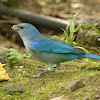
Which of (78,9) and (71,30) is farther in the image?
(78,9)

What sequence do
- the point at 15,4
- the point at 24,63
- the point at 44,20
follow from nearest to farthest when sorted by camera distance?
the point at 24,63, the point at 44,20, the point at 15,4

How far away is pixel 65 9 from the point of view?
1124 centimetres

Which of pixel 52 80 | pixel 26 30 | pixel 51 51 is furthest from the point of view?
pixel 26 30

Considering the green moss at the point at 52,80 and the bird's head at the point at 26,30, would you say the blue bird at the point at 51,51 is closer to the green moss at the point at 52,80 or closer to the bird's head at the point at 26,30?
the bird's head at the point at 26,30

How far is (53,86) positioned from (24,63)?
137 centimetres

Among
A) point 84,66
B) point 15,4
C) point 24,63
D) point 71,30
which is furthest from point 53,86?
point 15,4

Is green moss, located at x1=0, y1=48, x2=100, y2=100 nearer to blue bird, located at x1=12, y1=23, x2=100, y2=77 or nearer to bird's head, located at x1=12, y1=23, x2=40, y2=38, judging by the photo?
blue bird, located at x1=12, y1=23, x2=100, y2=77

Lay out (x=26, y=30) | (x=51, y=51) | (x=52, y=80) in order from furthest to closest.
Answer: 1. (x=26, y=30)
2. (x=51, y=51)
3. (x=52, y=80)

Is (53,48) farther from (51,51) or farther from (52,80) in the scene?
(52,80)

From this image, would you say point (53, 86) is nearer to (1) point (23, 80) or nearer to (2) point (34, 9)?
(1) point (23, 80)

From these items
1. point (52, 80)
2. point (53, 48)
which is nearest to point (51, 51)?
point (53, 48)

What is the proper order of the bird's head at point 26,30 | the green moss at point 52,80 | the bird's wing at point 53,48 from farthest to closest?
1. the bird's head at point 26,30
2. the bird's wing at point 53,48
3. the green moss at point 52,80

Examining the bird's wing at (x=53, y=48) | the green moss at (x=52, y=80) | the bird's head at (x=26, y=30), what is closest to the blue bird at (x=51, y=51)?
the bird's wing at (x=53, y=48)

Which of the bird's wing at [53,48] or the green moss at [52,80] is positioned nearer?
the green moss at [52,80]
